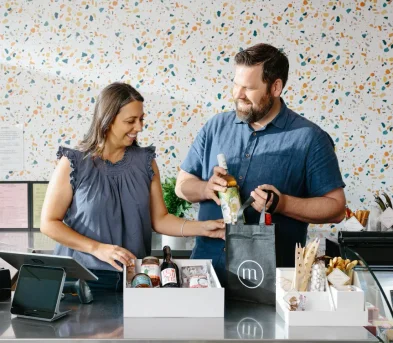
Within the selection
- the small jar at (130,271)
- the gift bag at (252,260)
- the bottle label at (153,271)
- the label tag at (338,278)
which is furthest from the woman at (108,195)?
the label tag at (338,278)

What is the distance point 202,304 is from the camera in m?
2.03

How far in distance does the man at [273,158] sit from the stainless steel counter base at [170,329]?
20.4 inches

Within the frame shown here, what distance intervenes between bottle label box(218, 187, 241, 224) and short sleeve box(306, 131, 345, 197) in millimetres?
391

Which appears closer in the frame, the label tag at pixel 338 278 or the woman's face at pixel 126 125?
the label tag at pixel 338 278

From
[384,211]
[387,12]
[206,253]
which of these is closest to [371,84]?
[387,12]

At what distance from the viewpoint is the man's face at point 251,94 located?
2545 mm

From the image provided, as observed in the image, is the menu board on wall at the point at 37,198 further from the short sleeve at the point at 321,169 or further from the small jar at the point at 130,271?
the short sleeve at the point at 321,169

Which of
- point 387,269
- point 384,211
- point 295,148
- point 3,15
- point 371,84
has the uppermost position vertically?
point 3,15

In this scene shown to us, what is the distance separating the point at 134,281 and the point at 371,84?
2.74 meters

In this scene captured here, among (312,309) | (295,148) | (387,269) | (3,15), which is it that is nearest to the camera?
(312,309)

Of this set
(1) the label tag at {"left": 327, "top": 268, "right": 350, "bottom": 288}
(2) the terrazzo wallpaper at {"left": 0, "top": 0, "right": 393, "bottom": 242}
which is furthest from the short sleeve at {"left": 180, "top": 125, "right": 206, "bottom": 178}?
(2) the terrazzo wallpaper at {"left": 0, "top": 0, "right": 393, "bottom": 242}

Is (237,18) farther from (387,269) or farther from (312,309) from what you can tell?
(312,309)

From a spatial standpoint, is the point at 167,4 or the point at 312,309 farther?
the point at 167,4

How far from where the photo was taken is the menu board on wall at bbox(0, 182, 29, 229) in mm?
4324
